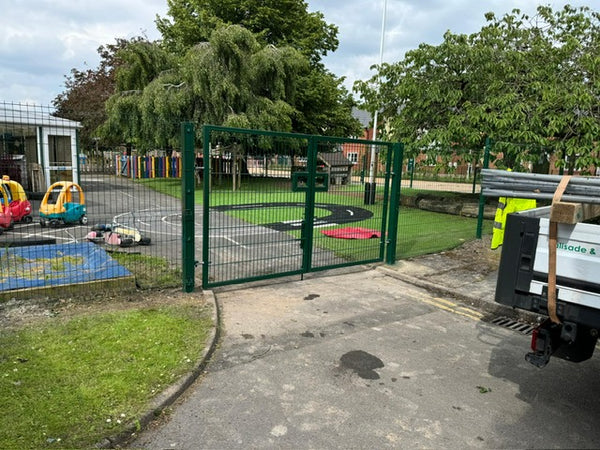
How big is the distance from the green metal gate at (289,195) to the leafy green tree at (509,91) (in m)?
5.34

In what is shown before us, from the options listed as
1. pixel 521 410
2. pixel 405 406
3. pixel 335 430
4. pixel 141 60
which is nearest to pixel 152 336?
pixel 335 430

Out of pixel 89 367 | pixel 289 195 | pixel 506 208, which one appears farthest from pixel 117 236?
pixel 506 208

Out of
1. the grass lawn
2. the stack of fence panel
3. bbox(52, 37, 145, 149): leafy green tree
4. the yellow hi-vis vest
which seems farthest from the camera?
bbox(52, 37, 145, 149): leafy green tree

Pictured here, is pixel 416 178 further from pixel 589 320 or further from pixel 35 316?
pixel 35 316

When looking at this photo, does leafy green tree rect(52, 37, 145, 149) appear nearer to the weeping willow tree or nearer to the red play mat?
the weeping willow tree

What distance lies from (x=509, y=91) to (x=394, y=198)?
29.9 ft

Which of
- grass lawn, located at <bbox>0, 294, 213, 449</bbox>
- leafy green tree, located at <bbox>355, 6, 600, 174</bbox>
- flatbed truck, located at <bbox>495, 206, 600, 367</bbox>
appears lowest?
grass lawn, located at <bbox>0, 294, 213, 449</bbox>

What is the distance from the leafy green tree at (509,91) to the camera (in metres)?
12.7

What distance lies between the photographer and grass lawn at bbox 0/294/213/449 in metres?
3.03

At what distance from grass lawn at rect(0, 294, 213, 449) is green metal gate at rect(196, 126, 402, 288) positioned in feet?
4.56

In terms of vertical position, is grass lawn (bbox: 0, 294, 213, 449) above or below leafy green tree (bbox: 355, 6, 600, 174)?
below

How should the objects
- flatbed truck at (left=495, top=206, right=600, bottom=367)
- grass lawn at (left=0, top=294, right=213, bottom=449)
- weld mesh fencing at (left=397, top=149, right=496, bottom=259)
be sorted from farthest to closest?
weld mesh fencing at (left=397, top=149, right=496, bottom=259) < grass lawn at (left=0, top=294, right=213, bottom=449) < flatbed truck at (left=495, top=206, right=600, bottom=367)

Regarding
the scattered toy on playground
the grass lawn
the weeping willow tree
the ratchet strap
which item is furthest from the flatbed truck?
the weeping willow tree

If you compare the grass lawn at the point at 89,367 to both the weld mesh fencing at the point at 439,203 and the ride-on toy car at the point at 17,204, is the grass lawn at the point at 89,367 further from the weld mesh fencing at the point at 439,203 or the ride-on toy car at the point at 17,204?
the ride-on toy car at the point at 17,204
